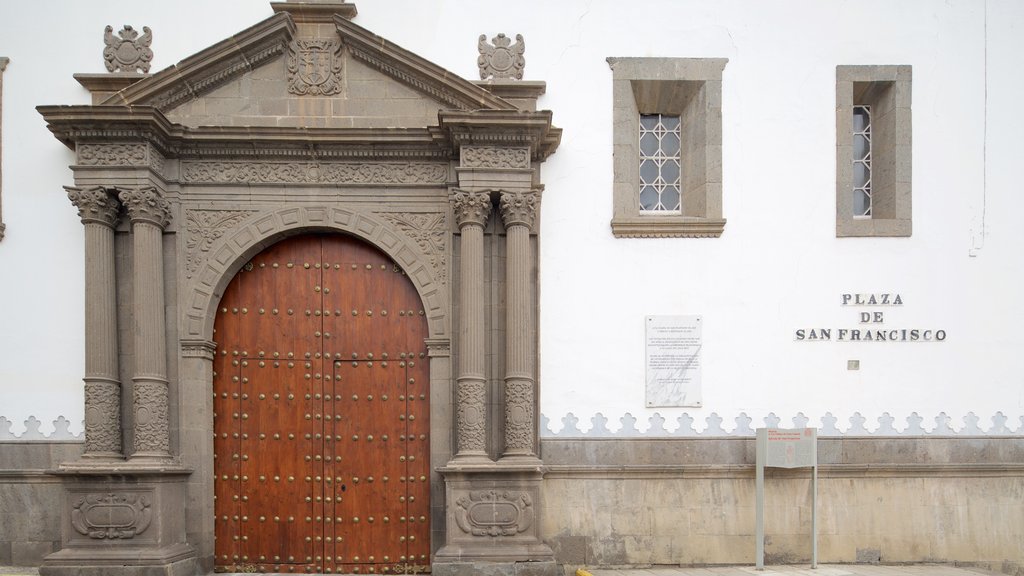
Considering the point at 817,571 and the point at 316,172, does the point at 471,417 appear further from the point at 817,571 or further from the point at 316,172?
the point at 817,571

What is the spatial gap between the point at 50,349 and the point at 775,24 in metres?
8.28

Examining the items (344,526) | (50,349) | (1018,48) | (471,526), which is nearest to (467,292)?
(471,526)

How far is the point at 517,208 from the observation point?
24.1 ft

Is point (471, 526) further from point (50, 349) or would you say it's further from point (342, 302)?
point (50, 349)

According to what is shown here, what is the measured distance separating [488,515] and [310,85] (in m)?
4.67

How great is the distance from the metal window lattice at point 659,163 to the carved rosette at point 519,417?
94.4 inches

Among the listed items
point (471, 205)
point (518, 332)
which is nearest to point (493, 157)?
point (471, 205)

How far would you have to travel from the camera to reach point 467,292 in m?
7.30

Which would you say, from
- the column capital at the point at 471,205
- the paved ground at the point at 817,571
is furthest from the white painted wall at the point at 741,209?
the paved ground at the point at 817,571

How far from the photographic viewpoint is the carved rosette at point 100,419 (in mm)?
7086

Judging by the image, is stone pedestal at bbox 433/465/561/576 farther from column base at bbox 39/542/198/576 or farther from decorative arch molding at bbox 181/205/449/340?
column base at bbox 39/542/198/576

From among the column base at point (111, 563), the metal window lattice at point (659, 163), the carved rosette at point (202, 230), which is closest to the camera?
the column base at point (111, 563)

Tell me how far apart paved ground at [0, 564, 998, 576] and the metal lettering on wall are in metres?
2.29

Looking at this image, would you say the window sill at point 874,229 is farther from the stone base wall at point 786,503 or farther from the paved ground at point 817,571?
the paved ground at point 817,571
